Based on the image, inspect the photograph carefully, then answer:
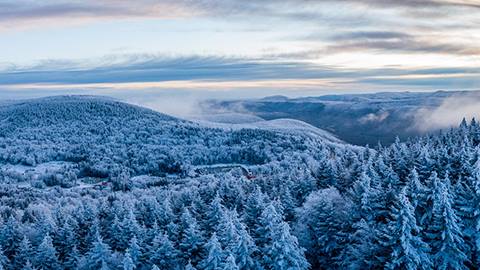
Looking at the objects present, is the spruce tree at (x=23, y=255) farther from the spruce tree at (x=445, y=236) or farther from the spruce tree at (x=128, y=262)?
the spruce tree at (x=445, y=236)

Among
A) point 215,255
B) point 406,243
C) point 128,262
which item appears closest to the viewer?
point 406,243

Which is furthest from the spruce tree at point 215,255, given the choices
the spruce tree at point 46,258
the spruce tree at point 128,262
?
the spruce tree at point 46,258

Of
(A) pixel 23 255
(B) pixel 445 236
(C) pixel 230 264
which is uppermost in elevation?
(B) pixel 445 236

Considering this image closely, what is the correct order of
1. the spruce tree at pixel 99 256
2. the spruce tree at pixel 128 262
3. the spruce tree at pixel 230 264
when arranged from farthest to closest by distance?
the spruce tree at pixel 99 256, the spruce tree at pixel 128 262, the spruce tree at pixel 230 264

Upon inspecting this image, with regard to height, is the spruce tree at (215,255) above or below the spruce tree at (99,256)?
above

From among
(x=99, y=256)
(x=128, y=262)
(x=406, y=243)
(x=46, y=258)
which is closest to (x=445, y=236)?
(x=406, y=243)

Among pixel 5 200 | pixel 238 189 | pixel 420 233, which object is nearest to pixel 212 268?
pixel 420 233

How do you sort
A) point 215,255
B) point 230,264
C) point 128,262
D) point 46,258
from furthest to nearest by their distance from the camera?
point 46,258
point 128,262
point 215,255
point 230,264

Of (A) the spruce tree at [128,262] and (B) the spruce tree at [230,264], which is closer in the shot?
(B) the spruce tree at [230,264]

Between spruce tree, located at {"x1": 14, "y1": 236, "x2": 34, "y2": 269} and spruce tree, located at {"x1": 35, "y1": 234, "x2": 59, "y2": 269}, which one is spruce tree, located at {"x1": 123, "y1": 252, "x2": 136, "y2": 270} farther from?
spruce tree, located at {"x1": 14, "y1": 236, "x2": 34, "y2": 269}

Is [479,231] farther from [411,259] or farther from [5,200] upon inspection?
[5,200]

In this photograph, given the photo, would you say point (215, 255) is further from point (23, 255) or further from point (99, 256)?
point (23, 255)

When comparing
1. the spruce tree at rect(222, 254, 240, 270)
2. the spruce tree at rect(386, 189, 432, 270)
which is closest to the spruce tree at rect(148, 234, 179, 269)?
the spruce tree at rect(222, 254, 240, 270)
